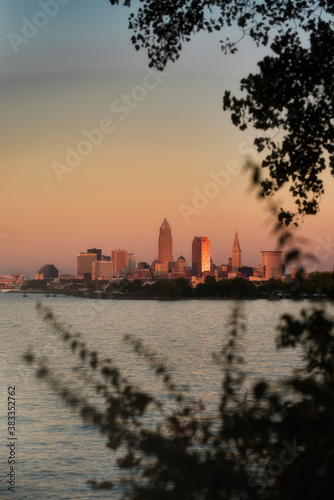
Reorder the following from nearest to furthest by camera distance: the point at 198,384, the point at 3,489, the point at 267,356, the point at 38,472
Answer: the point at 3,489 → the point at 38,472 → the point at 198,384 → the point at 267,356

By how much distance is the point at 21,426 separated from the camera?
21688mm

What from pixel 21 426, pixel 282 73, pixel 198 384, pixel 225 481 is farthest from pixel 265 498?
pixel 198 384

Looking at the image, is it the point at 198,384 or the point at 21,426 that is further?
the point at 198,384

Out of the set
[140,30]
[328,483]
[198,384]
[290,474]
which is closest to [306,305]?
[290,474]

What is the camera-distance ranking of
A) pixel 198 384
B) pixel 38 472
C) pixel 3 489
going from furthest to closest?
pixel 198 384, pixel 38 472, pixel 3 489

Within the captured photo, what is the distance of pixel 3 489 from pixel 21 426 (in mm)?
6191

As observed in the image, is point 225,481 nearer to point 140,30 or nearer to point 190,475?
point 190,475

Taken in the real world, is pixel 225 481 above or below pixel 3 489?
above

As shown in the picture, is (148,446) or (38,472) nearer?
(148,446)

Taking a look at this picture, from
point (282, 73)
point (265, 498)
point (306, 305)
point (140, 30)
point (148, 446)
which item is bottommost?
point (265, 498)

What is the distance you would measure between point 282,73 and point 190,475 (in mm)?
3733

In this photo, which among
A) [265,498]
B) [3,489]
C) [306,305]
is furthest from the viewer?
[3,489]

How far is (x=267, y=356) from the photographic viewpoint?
44438 millimetres

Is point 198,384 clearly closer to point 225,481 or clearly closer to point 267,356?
point 267,356
